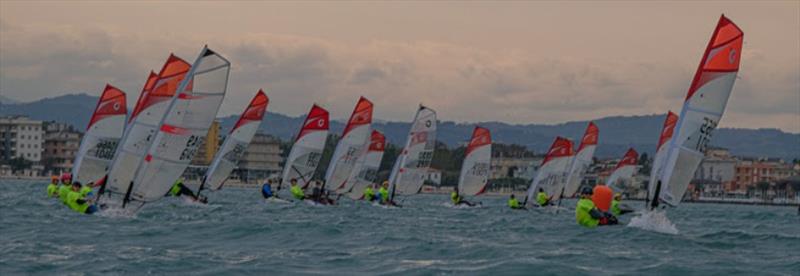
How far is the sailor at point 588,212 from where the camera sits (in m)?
31.1

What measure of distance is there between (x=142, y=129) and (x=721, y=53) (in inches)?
614

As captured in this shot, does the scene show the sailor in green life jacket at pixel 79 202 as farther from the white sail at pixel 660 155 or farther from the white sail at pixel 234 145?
the white sail at pixel 234 145

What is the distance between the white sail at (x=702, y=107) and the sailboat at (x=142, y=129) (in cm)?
1356

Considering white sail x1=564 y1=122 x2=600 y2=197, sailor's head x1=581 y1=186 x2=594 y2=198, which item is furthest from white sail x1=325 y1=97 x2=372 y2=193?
sailor's head x1=581 y1=186 x2=594 y2=198

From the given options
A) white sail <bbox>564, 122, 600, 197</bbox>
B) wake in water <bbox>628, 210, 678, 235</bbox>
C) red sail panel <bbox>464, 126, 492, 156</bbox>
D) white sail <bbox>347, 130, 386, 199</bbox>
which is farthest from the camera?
white sail <bbox>564, 122, 600, 197</bbox>

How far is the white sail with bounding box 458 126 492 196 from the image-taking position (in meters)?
65.3

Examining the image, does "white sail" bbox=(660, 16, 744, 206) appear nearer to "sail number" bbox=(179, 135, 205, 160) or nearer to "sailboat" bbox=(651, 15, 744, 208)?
Result: "sailboat" bbox=(651, 15, 744, 208)

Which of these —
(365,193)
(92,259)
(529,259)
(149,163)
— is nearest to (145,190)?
(149,163)

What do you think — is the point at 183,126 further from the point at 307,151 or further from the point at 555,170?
the point at 555,170

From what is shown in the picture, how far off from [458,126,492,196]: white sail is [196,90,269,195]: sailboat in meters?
12.0

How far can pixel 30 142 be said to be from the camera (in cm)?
17825

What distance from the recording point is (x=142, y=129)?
36.4 metres

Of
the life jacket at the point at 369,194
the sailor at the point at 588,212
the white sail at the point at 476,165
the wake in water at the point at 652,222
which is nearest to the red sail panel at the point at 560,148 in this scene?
the white sail at the point at 476,165

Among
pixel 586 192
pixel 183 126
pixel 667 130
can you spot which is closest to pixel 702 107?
pixel 586 192
